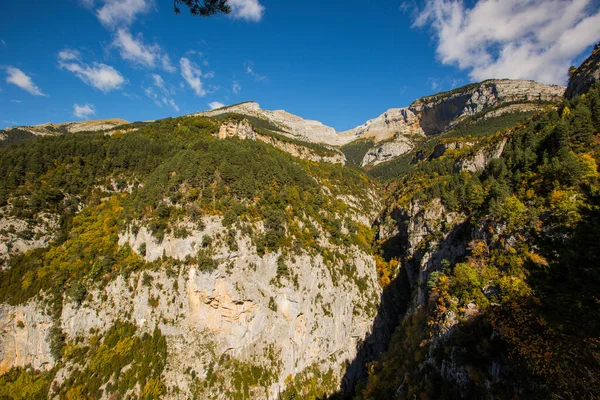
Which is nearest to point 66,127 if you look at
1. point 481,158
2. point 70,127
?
point 70,127

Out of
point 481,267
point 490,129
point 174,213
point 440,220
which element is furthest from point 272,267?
point 490,129

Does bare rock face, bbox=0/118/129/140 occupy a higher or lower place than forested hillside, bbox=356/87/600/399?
higher

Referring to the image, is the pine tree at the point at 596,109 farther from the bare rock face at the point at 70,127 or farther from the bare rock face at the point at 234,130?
the bare rock face at the point at 70,127

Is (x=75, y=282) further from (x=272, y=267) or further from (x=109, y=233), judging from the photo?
(x=272, y=267)

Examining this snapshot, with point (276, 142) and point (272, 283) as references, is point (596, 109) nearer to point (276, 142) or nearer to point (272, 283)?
point (272, 283)

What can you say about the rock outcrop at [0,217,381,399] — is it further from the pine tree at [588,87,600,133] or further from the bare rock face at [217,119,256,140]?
the pine tree at [588,87,600,133]

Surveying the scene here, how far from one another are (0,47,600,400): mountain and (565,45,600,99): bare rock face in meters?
1.73

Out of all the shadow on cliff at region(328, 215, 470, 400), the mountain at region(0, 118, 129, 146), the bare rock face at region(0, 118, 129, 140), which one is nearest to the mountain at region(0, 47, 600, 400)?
the shadow on cliff at region(328, 215, 470, 400)

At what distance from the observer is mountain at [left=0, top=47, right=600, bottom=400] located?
20.7 meters

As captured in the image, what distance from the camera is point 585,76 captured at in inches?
2419

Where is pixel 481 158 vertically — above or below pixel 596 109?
above

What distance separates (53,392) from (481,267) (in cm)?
6387

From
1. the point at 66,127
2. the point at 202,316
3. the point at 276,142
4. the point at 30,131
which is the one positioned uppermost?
the point at 66,127

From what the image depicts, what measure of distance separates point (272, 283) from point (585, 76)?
307 feet
